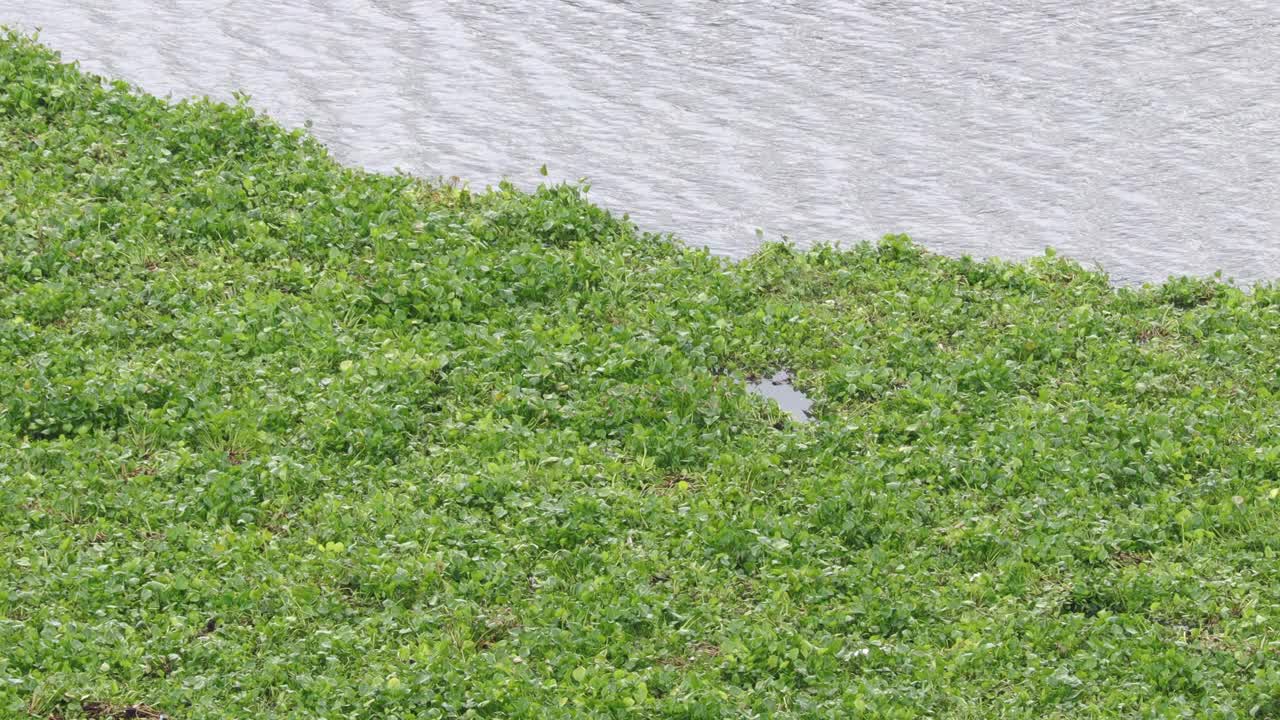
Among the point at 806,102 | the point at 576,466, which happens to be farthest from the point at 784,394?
the point at 806,102

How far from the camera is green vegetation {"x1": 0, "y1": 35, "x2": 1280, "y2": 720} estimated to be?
7020 millimetres

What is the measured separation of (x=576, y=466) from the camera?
8508mm

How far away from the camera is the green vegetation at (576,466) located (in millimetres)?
7020

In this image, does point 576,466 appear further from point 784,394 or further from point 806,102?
point 806,102

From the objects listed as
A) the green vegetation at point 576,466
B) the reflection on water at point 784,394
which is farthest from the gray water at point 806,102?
the reflection on water at point 784,394

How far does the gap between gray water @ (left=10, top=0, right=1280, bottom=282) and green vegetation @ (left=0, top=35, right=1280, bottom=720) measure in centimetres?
103

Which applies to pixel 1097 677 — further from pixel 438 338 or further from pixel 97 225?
pixel 97 225

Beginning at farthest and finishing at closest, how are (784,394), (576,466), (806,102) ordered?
(806,102), (784,394), (576,466)

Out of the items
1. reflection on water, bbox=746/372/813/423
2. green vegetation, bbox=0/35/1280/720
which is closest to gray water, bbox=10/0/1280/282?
green vegetation, bbox=0/35/1280/720

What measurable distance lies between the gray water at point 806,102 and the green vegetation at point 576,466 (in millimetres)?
1026

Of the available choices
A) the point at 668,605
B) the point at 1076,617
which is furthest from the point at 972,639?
the point at 668,605

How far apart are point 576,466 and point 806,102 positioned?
6.28 m

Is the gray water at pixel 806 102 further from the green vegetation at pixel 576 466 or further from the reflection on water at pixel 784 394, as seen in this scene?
the reflection on water at pixel 784 394

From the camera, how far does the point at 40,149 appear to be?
1173cm
